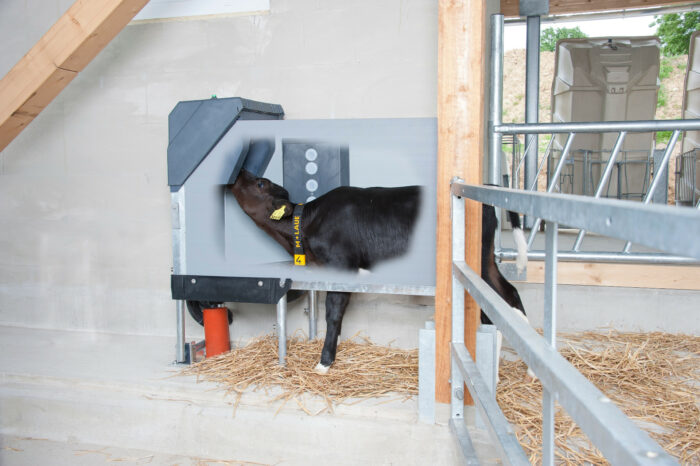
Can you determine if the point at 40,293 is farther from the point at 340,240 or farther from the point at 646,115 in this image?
the point at 646,115

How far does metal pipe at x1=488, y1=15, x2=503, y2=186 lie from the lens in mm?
2986

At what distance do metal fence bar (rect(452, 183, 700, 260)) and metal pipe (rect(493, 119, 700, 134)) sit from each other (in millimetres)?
1873

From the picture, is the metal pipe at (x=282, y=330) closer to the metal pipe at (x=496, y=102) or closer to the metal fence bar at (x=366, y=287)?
the metal fence bar at (x=366, y=287)

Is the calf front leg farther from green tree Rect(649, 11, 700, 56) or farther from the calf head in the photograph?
green tree Rect(649, 11, 700, 56)

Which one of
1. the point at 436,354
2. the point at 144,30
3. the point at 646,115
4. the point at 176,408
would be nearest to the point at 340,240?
the point at 436,354

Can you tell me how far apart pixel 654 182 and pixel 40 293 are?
377 cm

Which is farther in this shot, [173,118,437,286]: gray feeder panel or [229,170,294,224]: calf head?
[229,170,294,224]: calf head

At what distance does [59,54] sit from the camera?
3.00 m

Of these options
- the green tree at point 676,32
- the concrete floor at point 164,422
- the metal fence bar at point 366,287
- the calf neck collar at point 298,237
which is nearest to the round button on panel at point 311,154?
the calf neck collar at point 298,237

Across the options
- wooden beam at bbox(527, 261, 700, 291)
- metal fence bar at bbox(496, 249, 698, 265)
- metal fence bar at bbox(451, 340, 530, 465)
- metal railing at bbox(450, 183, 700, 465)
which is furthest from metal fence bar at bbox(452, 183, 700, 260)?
wooden beam at bbox(527, 261, 700, 291)

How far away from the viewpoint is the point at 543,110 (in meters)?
19.0

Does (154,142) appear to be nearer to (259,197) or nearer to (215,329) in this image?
(259,197)

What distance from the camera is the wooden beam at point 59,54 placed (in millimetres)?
2902

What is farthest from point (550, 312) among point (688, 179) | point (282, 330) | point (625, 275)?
point (688, 179)
